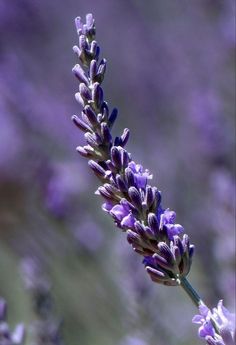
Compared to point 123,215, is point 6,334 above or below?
below

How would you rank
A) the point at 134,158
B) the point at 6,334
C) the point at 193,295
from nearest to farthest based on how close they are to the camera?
the point at 193,295
the point at 6,334
the point at 134,158

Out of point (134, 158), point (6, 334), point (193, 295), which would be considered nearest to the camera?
point (193, 295)

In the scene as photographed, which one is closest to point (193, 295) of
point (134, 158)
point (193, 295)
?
point (193, 295)

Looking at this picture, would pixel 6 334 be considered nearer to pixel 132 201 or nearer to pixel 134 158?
pixel 132 201

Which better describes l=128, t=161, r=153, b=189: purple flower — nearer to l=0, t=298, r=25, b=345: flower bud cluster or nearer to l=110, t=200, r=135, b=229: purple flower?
l=110, t=200, r=135, b=229: purple flower

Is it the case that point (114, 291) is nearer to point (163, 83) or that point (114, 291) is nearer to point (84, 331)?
point (84, 331)

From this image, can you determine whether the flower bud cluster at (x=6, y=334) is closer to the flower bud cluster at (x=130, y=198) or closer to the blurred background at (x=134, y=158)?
the blurred background at (x=134, y=158)
